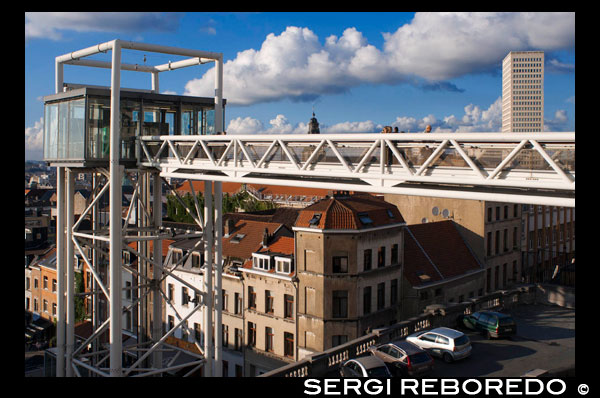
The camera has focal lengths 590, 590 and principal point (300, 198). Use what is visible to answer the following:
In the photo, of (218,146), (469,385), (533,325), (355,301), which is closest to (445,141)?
(469,385)

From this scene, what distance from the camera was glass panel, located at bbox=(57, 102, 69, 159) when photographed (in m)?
17.5

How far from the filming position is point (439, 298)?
122 ft

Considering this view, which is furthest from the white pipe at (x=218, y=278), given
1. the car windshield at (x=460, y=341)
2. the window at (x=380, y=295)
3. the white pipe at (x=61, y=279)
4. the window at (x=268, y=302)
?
the window at (x=268, y=302)

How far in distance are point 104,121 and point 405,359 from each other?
474 inches

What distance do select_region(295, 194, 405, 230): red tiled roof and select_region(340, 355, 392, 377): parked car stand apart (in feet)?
50.0

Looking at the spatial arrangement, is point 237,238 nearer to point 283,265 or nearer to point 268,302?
point 268,302

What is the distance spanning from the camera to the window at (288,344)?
117 ft

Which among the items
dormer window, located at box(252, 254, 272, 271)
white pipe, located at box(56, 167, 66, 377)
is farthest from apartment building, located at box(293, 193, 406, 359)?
white pipe, located at box(56, 167, 66, 377)

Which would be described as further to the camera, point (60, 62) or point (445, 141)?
point (60, 62)

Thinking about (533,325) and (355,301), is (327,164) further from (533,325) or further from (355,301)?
(355,301)

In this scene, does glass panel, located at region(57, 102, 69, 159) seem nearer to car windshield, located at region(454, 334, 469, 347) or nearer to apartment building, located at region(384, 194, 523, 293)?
car windshield, located at region(454, 334, 469, 347)

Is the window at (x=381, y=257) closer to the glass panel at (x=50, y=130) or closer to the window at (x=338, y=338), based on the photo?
the window at (x=338, y=338)

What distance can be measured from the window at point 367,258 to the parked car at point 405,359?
13.7 m
